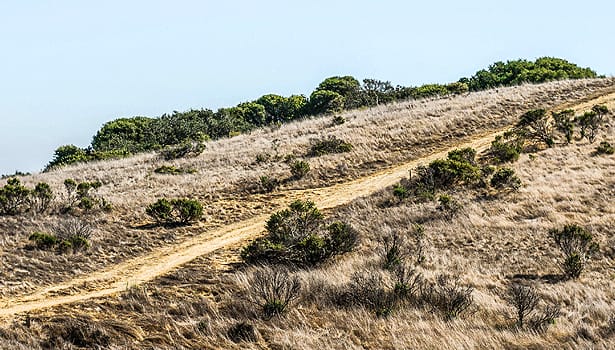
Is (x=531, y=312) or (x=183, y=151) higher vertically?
(x=183, y=151)

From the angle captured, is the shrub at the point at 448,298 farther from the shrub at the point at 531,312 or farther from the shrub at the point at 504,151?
the shrub at the point at 504,151

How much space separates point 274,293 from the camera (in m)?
12.5

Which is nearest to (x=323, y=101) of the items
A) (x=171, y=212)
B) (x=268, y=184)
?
(x=268, y=184)

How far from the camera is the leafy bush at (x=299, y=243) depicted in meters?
15.9

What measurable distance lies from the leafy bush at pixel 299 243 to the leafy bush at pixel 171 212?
15.1 ft

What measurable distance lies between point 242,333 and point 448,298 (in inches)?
183

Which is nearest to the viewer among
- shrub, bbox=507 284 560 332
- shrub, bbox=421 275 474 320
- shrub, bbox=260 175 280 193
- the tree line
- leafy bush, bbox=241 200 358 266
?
shrub, bbox=507 284 560 332

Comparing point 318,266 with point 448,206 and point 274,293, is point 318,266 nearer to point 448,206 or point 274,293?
point 274,293

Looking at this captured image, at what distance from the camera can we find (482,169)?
24641 mm

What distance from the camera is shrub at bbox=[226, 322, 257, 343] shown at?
1121 cm

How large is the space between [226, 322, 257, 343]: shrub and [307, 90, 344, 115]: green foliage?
5946 cm

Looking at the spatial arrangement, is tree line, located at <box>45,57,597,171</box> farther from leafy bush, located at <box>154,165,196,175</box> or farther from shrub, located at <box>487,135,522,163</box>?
shrub, located at <box>487,135,522,163</box>

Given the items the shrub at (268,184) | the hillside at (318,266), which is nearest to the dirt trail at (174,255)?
the hillside at (318,266)

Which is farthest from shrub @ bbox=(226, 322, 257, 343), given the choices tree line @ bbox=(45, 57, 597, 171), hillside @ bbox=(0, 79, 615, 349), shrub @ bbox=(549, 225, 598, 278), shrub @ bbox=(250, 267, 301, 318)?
tree line @ bbox=(45, 57, 597, 171)
